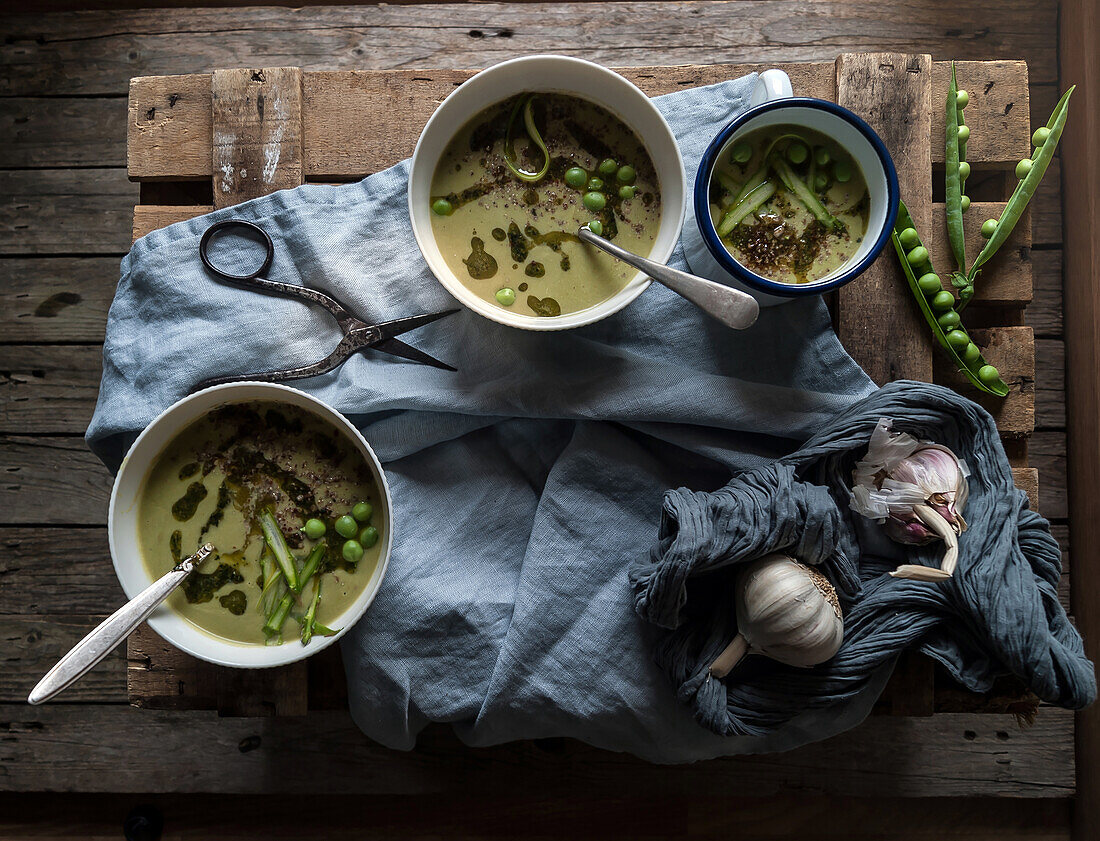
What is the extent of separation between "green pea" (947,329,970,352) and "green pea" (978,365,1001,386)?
0.05m

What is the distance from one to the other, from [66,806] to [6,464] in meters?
0.75

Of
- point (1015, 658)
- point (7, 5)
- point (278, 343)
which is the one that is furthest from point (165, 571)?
point (7, 5)

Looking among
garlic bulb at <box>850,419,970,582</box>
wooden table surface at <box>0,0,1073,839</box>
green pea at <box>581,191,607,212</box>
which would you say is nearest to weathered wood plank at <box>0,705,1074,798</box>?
wooden table surface at <box>0,0,1073,839</box>

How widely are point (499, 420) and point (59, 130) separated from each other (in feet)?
4.16

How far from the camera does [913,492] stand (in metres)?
1.15

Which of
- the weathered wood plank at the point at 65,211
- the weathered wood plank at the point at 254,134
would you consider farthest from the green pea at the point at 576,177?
the weathered wood plank at the point at 65,211

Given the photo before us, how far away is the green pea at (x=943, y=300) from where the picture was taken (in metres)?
1.24

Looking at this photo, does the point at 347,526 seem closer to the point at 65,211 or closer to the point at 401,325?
the point at 401,325

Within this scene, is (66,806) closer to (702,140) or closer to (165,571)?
(165,571)

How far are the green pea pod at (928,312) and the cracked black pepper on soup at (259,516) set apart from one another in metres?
0.90

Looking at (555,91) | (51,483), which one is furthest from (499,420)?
(51,483)

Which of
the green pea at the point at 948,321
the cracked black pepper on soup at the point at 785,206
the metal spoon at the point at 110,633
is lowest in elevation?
the metal spoon at the point at 110,633

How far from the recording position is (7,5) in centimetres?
174

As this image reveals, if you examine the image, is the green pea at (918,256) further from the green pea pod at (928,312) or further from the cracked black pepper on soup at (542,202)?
the cracked black pepper on soup at (542,202)
